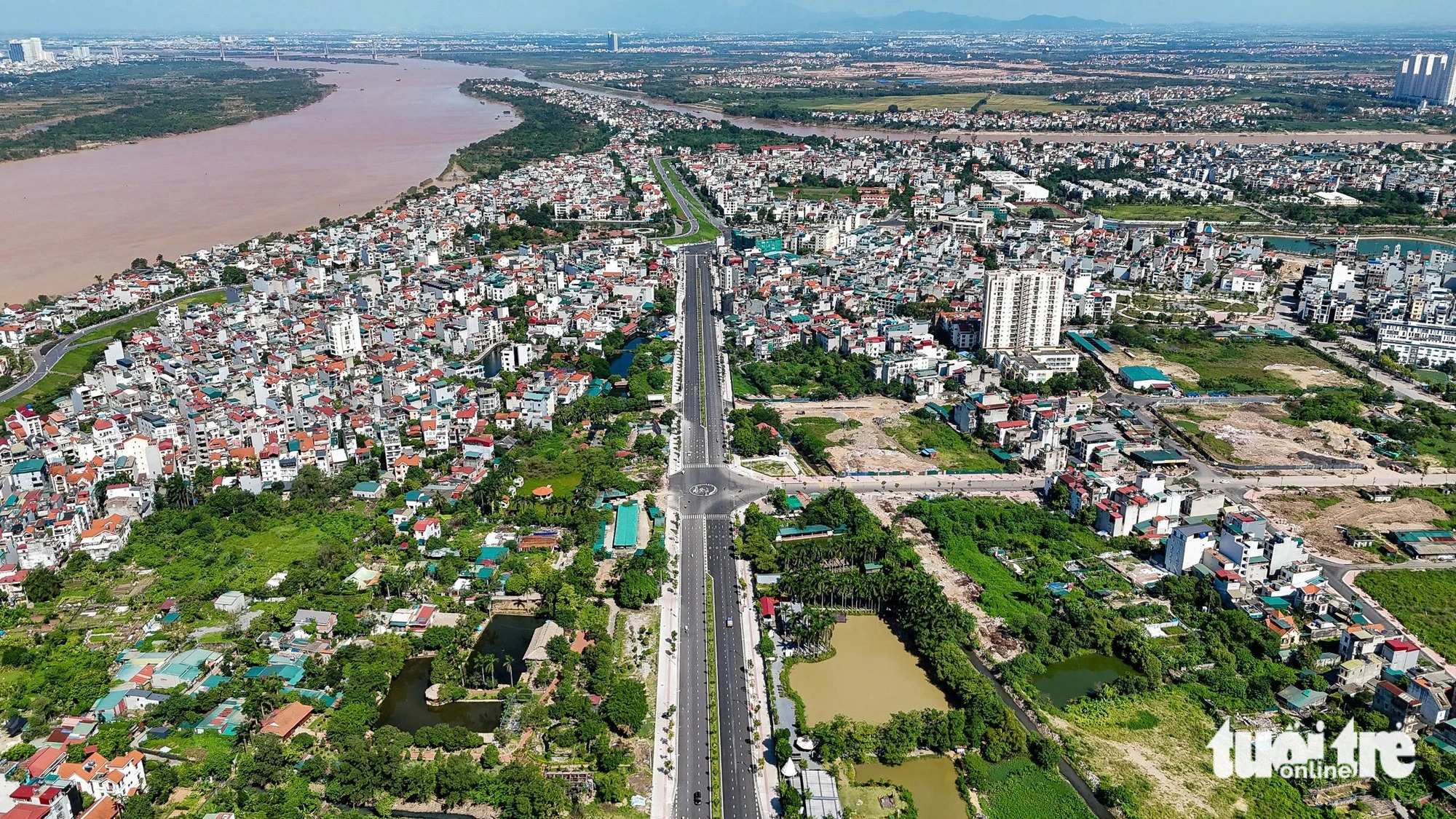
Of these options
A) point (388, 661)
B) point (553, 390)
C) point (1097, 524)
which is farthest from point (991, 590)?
point (553, 390)

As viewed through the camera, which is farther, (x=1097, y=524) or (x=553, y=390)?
(x=553, y=390)

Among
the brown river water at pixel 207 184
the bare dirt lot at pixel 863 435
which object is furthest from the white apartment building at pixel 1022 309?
the brown river water at pixel 207 184

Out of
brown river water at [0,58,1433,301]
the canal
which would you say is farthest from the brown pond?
the canal

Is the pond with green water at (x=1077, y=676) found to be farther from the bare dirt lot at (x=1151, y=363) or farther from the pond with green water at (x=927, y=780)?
the bare dirt lot at (x=1151, y=363)

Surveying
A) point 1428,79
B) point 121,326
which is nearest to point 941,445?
point 121,326

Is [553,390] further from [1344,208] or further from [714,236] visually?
[1344,208]

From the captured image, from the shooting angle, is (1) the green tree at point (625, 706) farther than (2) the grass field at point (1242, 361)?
No
